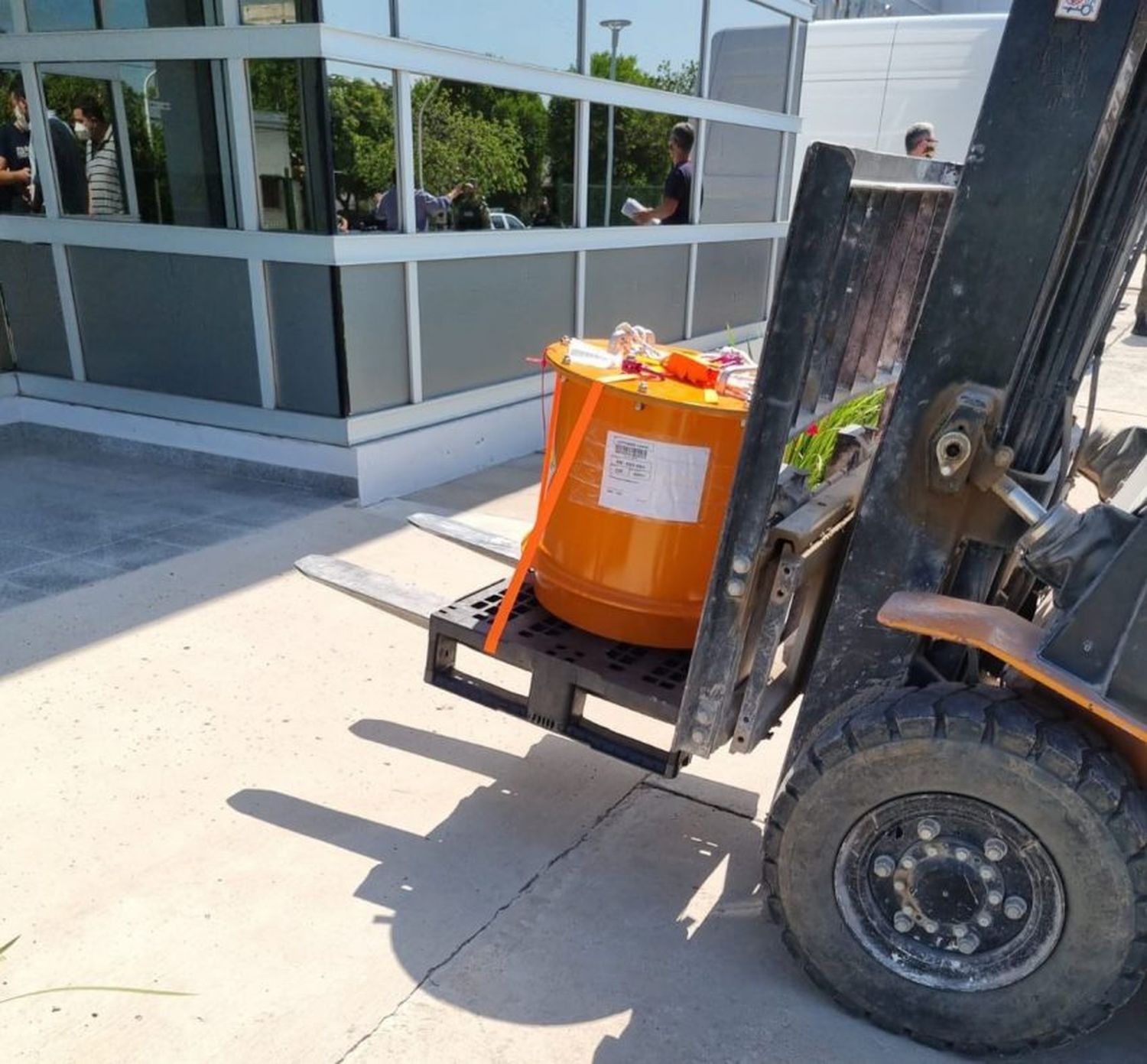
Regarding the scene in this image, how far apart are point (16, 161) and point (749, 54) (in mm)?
→ 6544

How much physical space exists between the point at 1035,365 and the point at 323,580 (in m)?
→ 2.59

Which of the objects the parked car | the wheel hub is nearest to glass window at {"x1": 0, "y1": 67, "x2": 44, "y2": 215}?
the parked car

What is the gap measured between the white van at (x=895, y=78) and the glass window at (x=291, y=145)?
25.8 ft

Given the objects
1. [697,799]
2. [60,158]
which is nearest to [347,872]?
[697,799]

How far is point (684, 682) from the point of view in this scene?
2.98 m

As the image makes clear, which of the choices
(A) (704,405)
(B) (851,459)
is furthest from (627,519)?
(B) (851,459)

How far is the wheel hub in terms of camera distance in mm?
2361

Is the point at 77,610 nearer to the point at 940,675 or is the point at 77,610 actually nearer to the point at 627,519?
the point at 627,519

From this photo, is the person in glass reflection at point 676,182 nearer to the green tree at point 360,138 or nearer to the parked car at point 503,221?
the parked car at point 503,221

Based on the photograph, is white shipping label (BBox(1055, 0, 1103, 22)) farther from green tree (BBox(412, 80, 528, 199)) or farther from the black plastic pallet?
green tree (BBox(412, 80, 528, 199))

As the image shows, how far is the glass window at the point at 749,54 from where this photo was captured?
9320 mm

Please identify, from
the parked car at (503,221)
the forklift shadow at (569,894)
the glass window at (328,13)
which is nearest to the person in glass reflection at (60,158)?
the glass window at (328,13)

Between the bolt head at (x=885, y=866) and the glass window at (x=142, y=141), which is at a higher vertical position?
the glass window at (x=142, y=141)

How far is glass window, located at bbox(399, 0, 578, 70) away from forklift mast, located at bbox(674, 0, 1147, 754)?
436 centimetres
